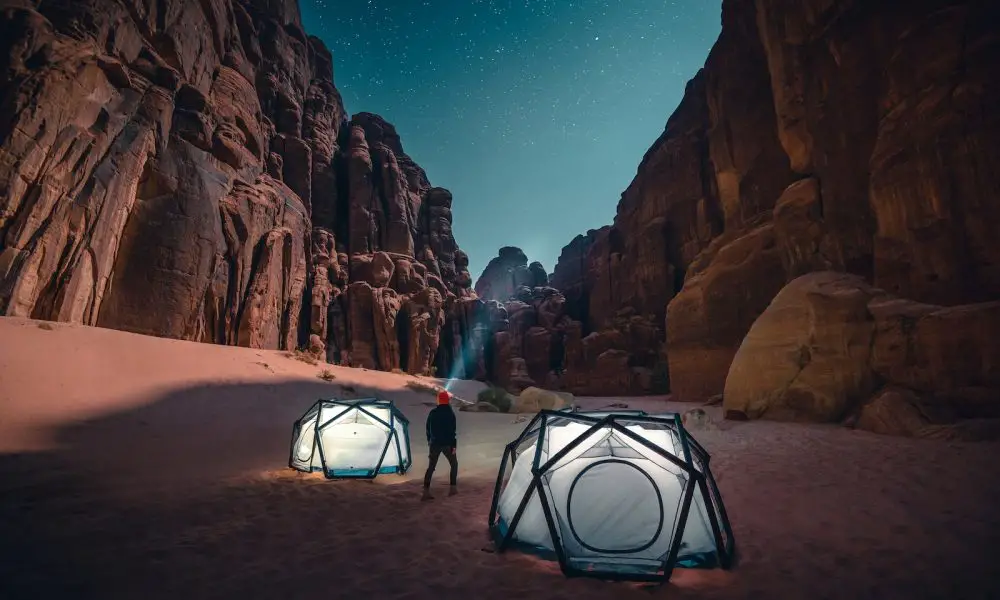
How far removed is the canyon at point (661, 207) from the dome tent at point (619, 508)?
30.8ft

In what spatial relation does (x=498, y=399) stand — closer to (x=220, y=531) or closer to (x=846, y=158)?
(x=220, y=531)

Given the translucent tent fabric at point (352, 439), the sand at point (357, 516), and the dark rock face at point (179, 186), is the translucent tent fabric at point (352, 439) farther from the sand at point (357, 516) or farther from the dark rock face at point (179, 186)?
the dark rock face at point (179, 186)

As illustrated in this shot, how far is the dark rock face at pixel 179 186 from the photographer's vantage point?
60.5 ft

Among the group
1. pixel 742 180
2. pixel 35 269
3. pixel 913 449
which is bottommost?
pixel 913 449

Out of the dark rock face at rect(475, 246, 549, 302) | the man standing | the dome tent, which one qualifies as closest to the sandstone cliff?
the dome tent

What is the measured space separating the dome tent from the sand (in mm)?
235

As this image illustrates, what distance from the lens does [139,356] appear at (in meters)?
14.9

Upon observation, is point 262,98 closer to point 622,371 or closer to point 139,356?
point 139,356

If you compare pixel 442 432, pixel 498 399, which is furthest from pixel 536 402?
pixel 442 432

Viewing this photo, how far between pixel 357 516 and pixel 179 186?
90.1 ft

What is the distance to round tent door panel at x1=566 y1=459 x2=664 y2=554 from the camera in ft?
15.4

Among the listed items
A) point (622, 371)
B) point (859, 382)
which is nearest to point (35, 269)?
point (859, 382)

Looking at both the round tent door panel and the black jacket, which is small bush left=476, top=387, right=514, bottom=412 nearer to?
the black jacket

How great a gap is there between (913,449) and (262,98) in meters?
54.8
